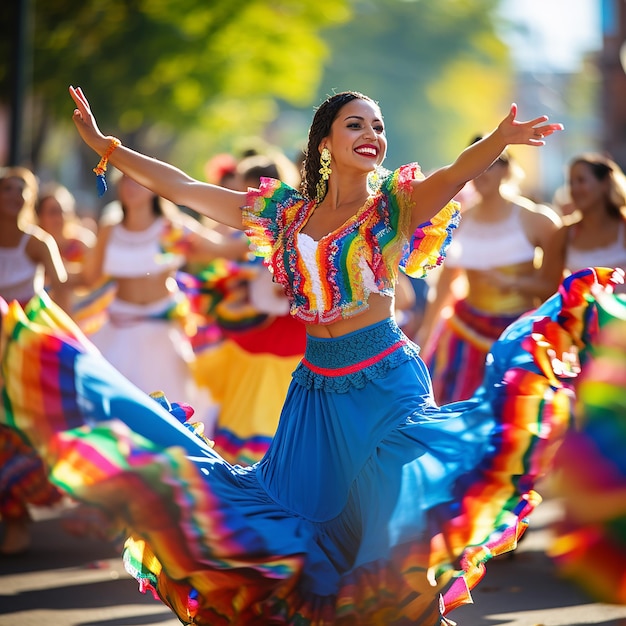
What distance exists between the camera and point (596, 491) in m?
4.21

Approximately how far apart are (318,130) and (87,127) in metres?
0.93

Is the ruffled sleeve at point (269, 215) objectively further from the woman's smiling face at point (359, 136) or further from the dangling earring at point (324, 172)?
the woman's smiling face at point (359, 136)

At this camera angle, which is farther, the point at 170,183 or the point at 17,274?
the point at 17,274

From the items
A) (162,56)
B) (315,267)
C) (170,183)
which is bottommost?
(315,267)

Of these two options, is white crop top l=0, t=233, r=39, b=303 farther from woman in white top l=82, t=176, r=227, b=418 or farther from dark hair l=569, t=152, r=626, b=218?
dark hair l=569, t=152, r=626, b=218

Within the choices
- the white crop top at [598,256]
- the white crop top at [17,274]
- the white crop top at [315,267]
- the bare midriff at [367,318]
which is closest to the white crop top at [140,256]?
the white crop top at [17,274]

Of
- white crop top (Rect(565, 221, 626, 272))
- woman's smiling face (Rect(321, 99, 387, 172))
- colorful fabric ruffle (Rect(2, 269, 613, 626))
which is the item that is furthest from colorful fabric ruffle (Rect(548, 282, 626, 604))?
white crop top (Rect(565, 221, 626, 272))

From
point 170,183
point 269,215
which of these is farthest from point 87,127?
point 269,215

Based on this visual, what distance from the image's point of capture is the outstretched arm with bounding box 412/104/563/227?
4348 mm

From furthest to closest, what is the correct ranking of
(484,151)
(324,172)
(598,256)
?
(598,256)
(324,172)
(484,151)

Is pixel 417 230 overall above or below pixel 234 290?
above

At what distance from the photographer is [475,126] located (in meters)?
80.3

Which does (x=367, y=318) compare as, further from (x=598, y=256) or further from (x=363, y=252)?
(x=598, y=256)

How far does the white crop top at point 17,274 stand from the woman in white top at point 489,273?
253cm
